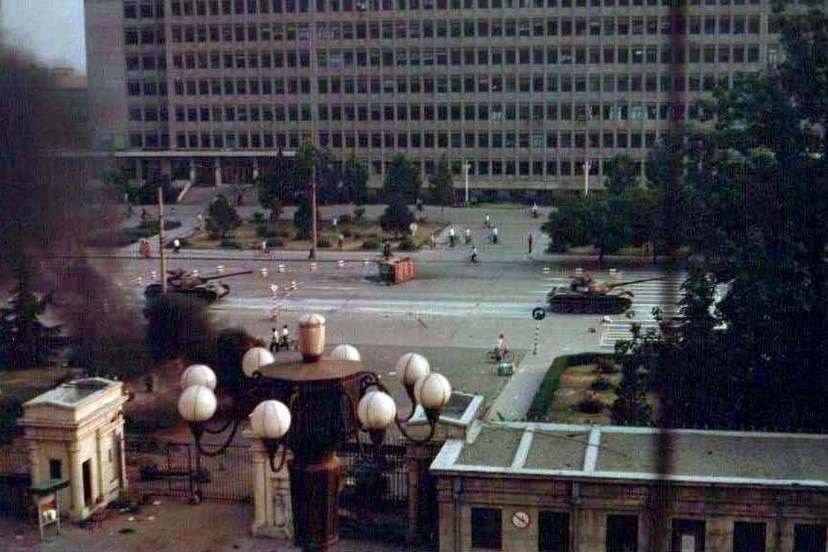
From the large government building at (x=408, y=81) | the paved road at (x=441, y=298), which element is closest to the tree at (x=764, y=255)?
the paved road at (x=441, y=298)

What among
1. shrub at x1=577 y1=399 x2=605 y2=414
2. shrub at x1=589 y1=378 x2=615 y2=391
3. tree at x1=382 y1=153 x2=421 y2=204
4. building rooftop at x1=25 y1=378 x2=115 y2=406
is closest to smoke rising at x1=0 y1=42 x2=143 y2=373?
building rooftop at x1=25 y1=378 x2=115 y2=406

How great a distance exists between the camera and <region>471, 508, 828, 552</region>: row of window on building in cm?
354

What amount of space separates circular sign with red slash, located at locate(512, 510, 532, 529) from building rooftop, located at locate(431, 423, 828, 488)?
0.50ft

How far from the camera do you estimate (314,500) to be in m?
1.84

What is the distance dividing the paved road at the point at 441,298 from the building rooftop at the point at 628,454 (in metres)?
1.60

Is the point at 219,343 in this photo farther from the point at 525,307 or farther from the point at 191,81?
the point at 191,81

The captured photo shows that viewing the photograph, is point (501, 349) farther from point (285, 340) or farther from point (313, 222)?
point (313, 222)

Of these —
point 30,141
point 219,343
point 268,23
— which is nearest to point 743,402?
point 219,343

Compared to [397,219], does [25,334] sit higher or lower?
Answer: lower

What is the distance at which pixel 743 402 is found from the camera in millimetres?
4844

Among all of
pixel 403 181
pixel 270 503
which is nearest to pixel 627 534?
pixel 270 503

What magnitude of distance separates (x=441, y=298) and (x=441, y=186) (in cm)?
666

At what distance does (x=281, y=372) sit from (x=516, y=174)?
1690 centimetres

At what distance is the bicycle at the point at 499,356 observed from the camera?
725 centimetres
